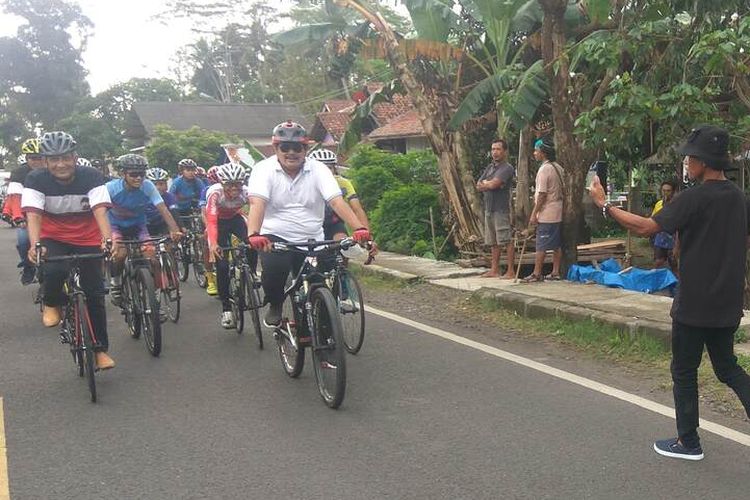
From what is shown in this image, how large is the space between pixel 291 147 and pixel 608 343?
10.8 ft

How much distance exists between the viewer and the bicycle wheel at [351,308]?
6.50 meters

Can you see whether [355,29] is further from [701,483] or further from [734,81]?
[701,483]

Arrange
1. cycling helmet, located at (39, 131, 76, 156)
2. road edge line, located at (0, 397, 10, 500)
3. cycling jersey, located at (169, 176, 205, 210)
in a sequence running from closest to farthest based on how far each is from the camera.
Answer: road edge line, located at (0, 397, 10, 500)
cycling helmet, located at (39, 131, 76, 156)
cycling jersey, located at (169, 176, 205, 210)

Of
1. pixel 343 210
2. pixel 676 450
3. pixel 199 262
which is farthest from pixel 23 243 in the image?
pixel 676 450

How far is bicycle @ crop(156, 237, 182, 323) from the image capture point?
321 inches

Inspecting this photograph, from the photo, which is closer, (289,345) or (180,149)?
(289,345)

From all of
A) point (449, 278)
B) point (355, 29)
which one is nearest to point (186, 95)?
point (355, 29)

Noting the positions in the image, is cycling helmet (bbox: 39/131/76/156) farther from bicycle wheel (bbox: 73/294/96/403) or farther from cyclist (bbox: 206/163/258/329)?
cyclist (bbox: 206/163/258/329)

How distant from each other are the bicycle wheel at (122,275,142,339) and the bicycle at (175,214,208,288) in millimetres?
3019

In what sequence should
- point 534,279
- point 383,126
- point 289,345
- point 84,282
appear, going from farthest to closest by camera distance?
point 383,126 < point 534,279 < point 289,345 < point 84,282

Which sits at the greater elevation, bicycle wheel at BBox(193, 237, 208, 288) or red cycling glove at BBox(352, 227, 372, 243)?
red cycling glove at BBox(352, 227, 372, 243)

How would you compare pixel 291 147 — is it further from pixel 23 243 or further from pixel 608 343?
pixel 23 243

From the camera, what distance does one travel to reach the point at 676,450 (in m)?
4.39

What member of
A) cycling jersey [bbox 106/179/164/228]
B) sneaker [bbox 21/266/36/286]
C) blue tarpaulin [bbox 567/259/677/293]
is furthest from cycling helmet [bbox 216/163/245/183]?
blue tarpaulin [bbox 567/259/677/293]
